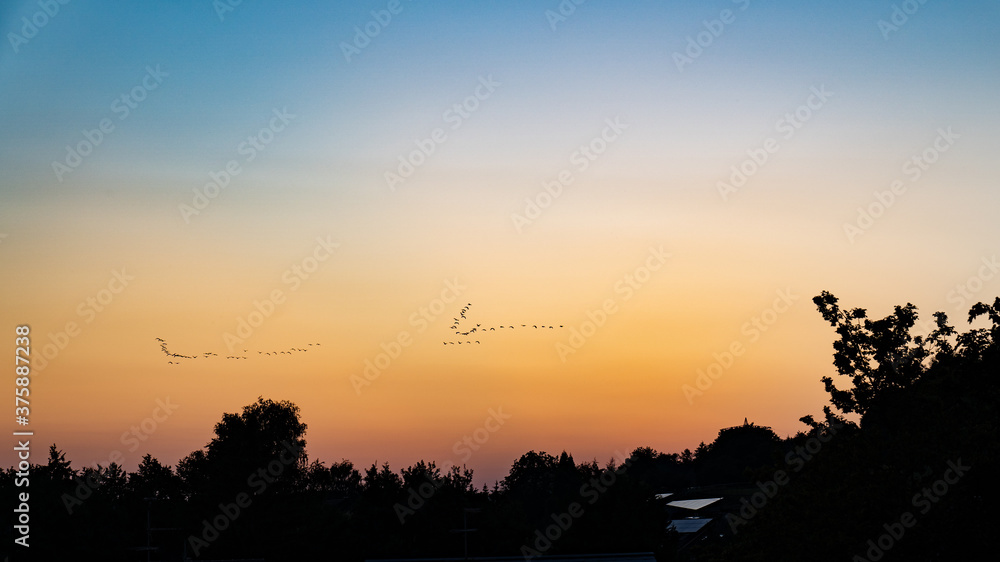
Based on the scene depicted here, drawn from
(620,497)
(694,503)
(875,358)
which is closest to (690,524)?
(694,503)

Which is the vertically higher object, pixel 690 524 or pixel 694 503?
pixel 694 503

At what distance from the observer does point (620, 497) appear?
80.4 m

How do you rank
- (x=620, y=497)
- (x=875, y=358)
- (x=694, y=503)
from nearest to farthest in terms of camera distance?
(x=875, y=358)
(x=620, y=497)
(x=694, y=503)

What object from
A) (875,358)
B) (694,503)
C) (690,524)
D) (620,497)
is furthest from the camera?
(694,503)

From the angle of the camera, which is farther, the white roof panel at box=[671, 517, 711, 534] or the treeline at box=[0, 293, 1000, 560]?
the white roof panel at box=[671, 517, 711, 534]

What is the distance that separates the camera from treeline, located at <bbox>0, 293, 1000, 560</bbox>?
41.6 m

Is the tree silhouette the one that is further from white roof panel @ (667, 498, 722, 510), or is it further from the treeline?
white roof panel @ (667, 498, 722, 510)

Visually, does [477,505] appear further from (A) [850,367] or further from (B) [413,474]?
(A) [850,367]

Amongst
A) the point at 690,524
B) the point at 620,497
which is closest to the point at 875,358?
the point at 620,497

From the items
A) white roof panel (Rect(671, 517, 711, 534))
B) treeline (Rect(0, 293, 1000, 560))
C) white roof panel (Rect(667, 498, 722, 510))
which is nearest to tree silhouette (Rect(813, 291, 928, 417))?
treeline (Rect(0, 293, 1000, 560))

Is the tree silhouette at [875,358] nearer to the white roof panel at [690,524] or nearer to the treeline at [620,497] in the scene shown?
the treeline at [620,497]

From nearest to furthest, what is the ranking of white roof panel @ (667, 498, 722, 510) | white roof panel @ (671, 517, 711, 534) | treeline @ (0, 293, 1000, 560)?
treeline @ (0, 293, 1000, 560) < white roof panel @ (671, 517, 711, 534) < white roof panel @ (667, 498, 722, 510)

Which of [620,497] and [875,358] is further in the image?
[620,497]

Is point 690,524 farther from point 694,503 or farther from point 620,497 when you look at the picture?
point 620,497
